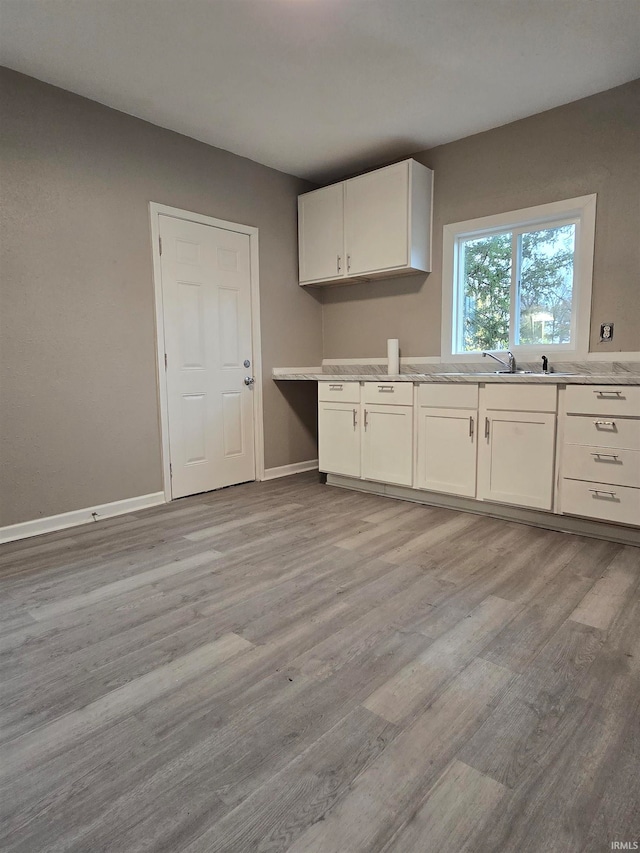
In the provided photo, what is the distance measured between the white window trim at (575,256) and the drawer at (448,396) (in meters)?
0.64

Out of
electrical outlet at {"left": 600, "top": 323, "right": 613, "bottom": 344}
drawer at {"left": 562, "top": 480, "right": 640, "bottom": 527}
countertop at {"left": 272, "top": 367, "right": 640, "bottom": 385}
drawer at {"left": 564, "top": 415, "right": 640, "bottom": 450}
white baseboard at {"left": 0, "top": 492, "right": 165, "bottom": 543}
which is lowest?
white baseboard at {"left": 0, "top": 492, "right": 165, "bottom": 543}

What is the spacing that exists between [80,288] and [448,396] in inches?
94.1

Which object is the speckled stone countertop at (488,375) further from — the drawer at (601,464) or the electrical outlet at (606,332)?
the drawer at (601,464)

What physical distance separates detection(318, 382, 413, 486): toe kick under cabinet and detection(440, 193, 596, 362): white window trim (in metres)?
0.69

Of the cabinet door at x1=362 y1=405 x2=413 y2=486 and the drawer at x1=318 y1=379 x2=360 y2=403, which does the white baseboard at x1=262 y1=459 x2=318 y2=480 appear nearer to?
the drawer at x1=318 y1=379 x2=360 y2=403

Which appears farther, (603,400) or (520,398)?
(520,398)

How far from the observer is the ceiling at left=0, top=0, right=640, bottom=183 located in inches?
89.8

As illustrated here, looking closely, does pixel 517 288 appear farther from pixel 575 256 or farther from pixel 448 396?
pixel 448 396

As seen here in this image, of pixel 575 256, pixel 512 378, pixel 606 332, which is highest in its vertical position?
pixel 575 256

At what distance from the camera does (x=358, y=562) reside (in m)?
2.43

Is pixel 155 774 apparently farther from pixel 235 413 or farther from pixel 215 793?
pixel 235 413

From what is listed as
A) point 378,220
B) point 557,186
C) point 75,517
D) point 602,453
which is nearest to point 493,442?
point 602,453

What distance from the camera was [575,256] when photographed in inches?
127

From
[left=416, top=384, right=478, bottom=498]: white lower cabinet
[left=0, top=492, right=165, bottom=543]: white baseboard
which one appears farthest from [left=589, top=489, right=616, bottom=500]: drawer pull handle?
[left=0, top=492, right=165, bottom=543]: white baseboard
